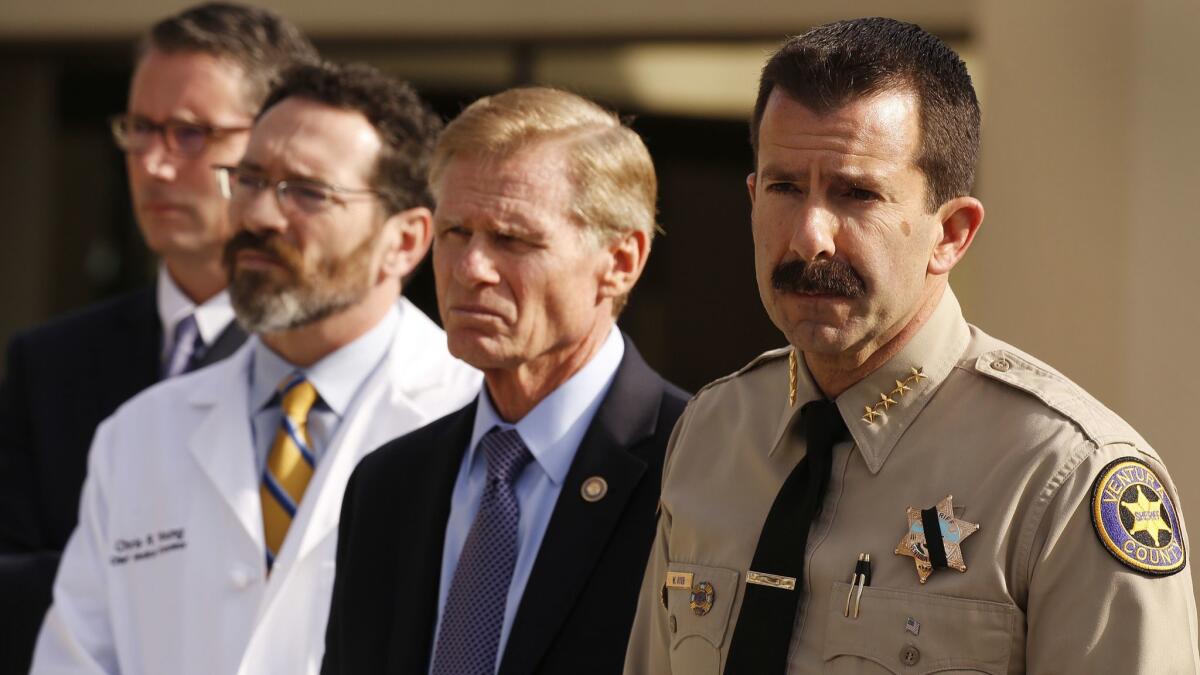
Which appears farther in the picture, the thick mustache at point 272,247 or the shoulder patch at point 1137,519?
the thick mustache at point 272,247

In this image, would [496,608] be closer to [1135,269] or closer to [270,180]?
[270,180]

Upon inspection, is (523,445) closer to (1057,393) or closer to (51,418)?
(1057,393)

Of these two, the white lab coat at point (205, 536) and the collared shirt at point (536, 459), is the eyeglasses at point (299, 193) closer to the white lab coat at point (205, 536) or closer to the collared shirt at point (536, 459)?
the white lab coat at point (205, 536)

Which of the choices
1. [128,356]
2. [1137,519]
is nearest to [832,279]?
[1137,519]

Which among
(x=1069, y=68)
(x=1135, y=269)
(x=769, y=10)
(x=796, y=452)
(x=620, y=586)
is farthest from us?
(x=769, y=10)

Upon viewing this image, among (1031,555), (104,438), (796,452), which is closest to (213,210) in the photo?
(104,438)

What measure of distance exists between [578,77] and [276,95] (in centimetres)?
333

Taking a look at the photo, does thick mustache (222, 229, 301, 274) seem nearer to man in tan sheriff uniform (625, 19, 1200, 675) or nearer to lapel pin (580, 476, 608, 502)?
lapel pin (580, 476, 608, 502)

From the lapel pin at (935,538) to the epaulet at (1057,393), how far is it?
18cm

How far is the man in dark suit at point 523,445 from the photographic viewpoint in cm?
270

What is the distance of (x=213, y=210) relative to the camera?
Result: 13.2 ft

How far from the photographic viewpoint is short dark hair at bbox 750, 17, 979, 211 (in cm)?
206

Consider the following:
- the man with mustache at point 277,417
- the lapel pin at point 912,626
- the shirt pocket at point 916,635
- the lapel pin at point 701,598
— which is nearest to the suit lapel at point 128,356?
the man with mustache at point 277,417

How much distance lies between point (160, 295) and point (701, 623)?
7.44 feet
